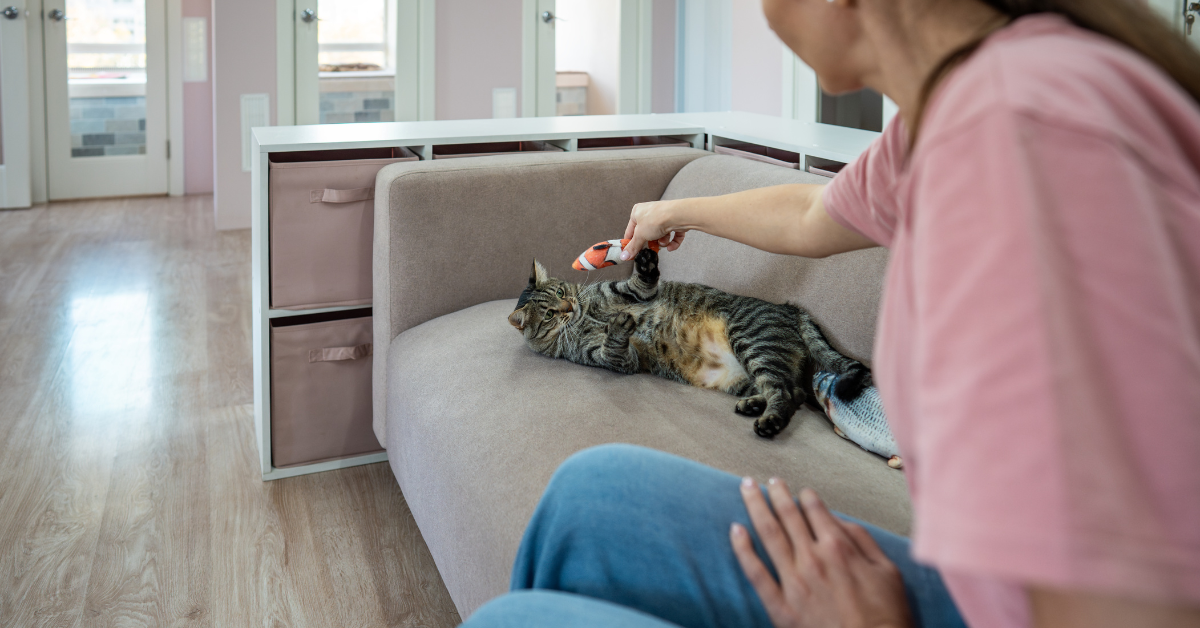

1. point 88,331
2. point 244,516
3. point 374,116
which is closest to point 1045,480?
point 244,516

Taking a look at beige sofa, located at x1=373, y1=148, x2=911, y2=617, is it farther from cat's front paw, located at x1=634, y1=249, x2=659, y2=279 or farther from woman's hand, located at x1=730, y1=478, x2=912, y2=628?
woman's hand, located at x1=730, y1=478, x2=912, y2=628

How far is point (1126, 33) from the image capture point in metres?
0.47

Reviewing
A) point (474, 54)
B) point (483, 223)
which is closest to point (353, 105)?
point (474, 54)

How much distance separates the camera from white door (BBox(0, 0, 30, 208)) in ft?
15.6

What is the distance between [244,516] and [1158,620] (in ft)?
6.08

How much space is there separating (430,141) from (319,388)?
621 mm

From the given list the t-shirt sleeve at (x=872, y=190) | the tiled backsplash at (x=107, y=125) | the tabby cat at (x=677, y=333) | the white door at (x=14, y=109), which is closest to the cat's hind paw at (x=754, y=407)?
the tabby cat at (x=677, y=333)

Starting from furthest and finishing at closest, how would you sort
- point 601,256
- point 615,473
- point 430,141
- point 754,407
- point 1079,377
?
point 430,141
point 601,256
point 754,407
point 615,473
point 1079,377

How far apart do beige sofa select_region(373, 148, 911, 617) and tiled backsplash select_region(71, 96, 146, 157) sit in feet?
13.7

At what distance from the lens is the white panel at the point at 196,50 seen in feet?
17.3

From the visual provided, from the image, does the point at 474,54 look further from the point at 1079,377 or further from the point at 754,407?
the point at 1079,377

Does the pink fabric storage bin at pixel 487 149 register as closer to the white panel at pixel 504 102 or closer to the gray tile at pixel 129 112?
the white panel at pixel 504 102

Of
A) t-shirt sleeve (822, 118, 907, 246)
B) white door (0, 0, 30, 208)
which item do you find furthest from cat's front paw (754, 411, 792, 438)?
white door (0, 0, 30, 208)

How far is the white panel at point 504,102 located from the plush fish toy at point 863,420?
13.7 ft
